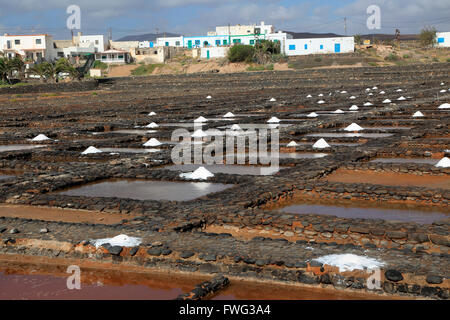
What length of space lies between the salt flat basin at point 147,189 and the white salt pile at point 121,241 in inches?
84.9

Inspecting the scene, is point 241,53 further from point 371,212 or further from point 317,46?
point 371,212

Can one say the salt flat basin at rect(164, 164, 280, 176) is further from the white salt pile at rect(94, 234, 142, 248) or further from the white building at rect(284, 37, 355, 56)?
the white building at rect(284, 37, 355, 56)

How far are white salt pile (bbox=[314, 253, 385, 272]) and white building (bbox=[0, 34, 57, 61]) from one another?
6915 centimetres

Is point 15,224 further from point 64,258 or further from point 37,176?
point 37,176

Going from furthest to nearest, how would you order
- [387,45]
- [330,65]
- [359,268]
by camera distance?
[387,45] < [330,65] < [359,268]

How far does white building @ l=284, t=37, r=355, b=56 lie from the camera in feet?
188

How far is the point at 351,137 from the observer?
13.1 metres

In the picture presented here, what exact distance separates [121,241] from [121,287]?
2.64ft

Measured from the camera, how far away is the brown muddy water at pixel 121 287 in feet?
14.6

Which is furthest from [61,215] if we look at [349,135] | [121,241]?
[349,135]

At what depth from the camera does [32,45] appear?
2822 inches

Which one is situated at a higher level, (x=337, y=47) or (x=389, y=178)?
(x=337, y=47)
